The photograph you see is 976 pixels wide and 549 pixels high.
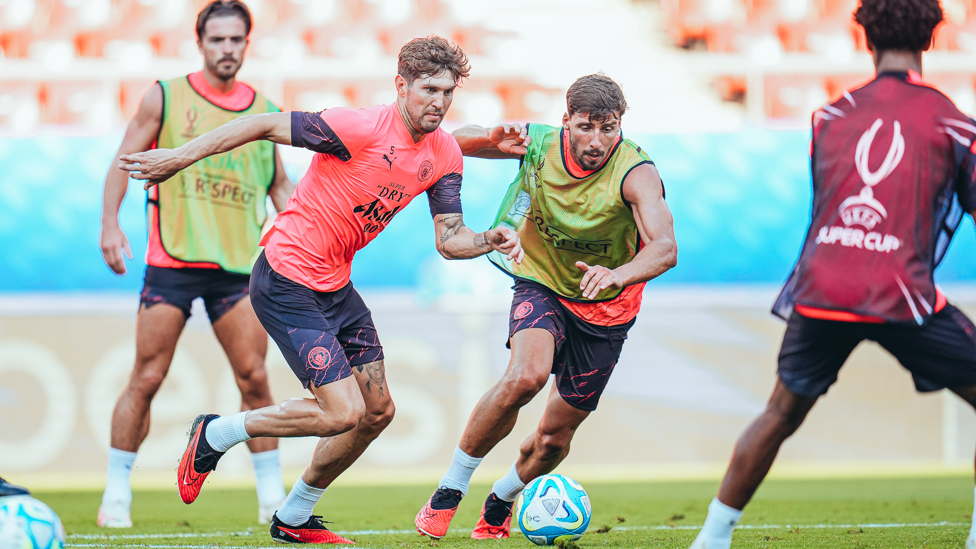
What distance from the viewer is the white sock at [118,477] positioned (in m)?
5.34

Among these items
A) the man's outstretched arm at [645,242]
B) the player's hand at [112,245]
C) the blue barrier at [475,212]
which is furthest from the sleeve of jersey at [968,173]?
the blue barrier at [475,212]

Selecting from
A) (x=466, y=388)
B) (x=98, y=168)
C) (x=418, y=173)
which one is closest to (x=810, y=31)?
(x=466, y=388)

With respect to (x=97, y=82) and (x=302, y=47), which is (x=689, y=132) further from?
(x=97, y=82)

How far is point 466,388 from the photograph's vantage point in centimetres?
870

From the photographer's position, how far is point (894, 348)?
3.27 metres

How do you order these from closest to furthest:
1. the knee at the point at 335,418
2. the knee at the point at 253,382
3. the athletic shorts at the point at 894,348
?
the athletic shorts at the point at 894,348, the knee at the point at 335,418, the knee at the point at 253,382

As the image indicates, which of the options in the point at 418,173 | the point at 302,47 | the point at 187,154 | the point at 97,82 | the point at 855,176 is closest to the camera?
the point at 855,176

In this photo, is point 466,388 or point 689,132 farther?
point 689,132

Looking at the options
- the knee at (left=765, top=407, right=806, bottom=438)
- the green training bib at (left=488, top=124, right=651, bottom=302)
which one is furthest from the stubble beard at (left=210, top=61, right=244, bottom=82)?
the knee at (left=765, top=407, right=806, bottom=438)

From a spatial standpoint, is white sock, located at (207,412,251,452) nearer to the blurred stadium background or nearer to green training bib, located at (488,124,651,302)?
green training bib, located at (488,124,651,302)

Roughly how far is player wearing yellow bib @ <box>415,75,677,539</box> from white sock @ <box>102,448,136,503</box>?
1.92m

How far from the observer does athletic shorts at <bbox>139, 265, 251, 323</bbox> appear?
5395mm

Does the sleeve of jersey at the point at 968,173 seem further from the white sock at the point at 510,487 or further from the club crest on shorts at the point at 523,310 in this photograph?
the white sock at the point at 510,487

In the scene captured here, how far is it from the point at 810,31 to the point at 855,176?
10329mm
